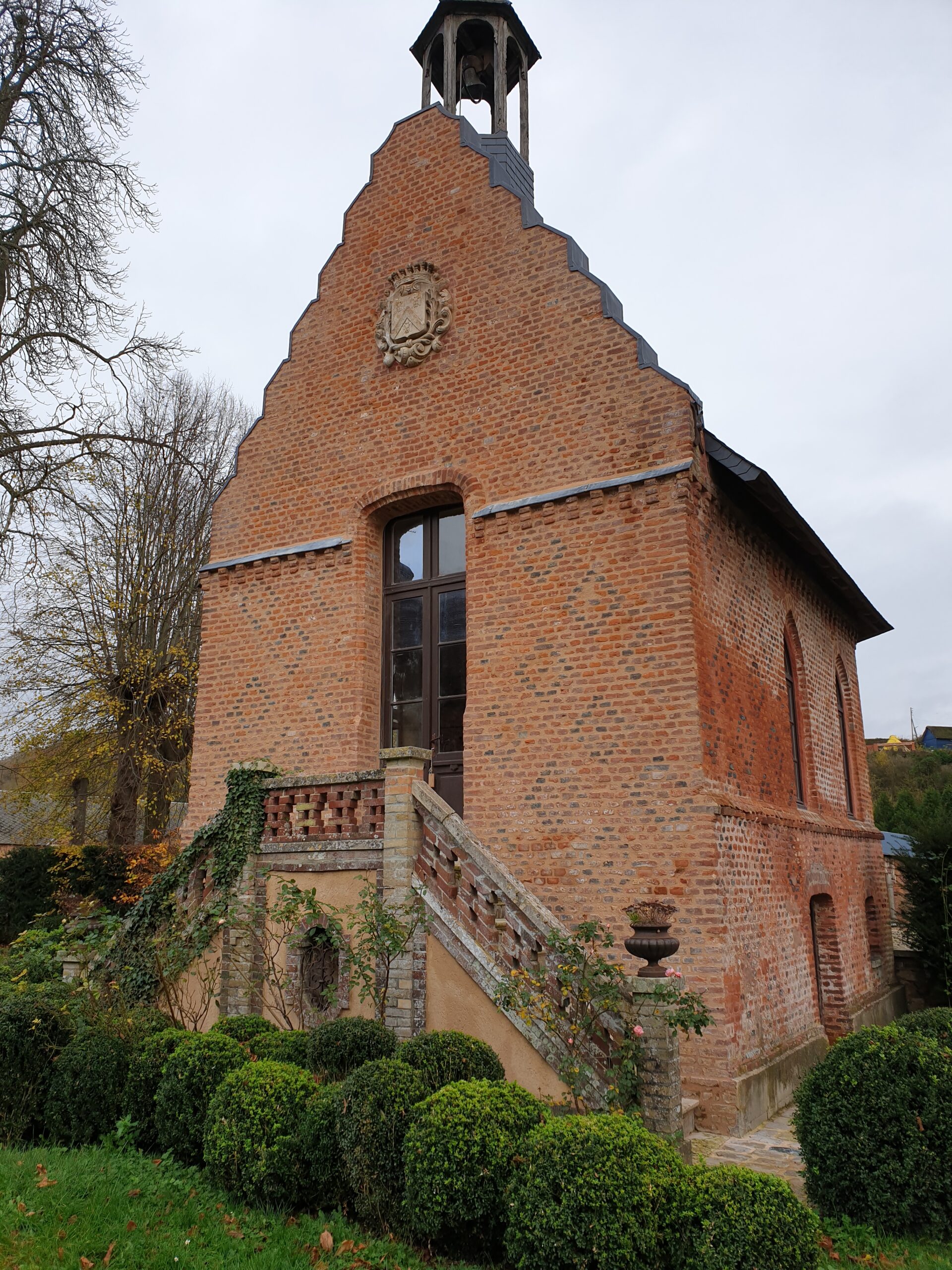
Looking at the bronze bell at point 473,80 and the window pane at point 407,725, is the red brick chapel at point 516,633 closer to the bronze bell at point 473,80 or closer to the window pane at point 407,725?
the window pane at point 407,725

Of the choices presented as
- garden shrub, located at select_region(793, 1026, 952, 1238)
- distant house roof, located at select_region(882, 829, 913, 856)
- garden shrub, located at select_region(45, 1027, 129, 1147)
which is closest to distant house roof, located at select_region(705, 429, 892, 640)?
garden shrub, located at select_region(793, 1026, 952, 1238)

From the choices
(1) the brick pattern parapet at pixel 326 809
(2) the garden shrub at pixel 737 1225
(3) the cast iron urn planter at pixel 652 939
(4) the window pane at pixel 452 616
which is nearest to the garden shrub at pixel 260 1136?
(2) the garden shrub at pixel 737 1225

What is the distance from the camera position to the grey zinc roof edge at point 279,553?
11062 mm

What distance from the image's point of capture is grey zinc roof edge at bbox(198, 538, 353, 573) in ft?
36.3

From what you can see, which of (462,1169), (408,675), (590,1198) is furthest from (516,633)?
(590,1198)

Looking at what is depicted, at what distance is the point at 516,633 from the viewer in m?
9.48

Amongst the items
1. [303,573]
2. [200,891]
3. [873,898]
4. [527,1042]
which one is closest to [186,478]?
[303,573]

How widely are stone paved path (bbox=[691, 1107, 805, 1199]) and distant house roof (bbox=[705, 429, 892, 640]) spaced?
6.03 meters

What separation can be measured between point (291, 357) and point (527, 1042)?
30.2ft

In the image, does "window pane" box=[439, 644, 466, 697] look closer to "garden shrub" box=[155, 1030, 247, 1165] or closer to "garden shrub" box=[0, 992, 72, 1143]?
"garden shrub" box=[155, 1030, 247, 1165]

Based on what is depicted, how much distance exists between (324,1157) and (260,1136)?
41cm

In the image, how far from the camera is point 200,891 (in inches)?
351

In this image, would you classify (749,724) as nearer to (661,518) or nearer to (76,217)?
(661,518)

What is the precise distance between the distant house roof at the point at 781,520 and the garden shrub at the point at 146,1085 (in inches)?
281
